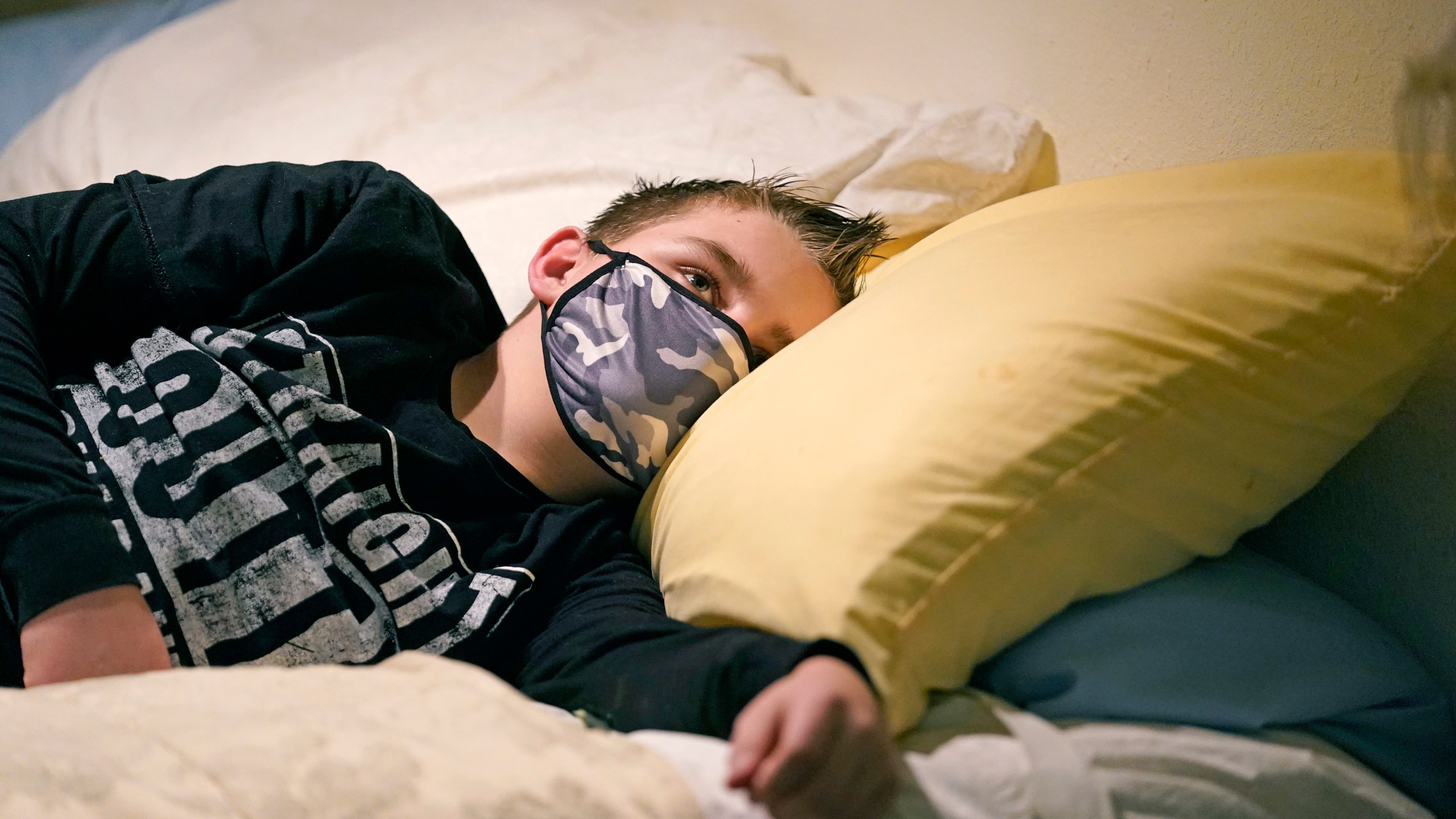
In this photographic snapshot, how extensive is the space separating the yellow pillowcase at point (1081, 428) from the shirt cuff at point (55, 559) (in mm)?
369

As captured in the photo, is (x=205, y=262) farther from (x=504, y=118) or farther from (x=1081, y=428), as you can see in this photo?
(x=1081, y=428)

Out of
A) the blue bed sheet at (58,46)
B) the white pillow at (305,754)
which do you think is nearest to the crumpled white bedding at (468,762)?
the white pillow at (305,754)

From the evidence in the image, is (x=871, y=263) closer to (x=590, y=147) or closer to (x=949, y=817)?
(x=590, y=147)

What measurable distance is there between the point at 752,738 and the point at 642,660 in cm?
17

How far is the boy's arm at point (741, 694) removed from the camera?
45 cm

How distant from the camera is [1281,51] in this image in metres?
0.76

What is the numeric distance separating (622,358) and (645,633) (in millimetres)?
232

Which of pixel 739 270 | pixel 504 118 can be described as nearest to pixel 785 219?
pixel 739 270

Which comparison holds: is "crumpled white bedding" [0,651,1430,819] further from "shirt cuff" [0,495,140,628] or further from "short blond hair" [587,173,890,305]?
"short blond hair" [587,173,890,305]

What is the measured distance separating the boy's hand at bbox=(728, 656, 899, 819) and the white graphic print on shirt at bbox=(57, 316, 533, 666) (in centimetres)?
32

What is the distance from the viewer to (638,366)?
0.76m

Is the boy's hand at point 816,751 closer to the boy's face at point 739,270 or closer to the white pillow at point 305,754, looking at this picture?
the white pillow at point 305,754

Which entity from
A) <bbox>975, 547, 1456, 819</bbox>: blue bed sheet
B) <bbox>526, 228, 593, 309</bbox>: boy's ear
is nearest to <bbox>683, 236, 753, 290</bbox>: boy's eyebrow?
<bbox>526, 228, 593, 309</bbox>: boy's ear

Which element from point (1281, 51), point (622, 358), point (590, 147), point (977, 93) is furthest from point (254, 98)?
point (1281, 51)
